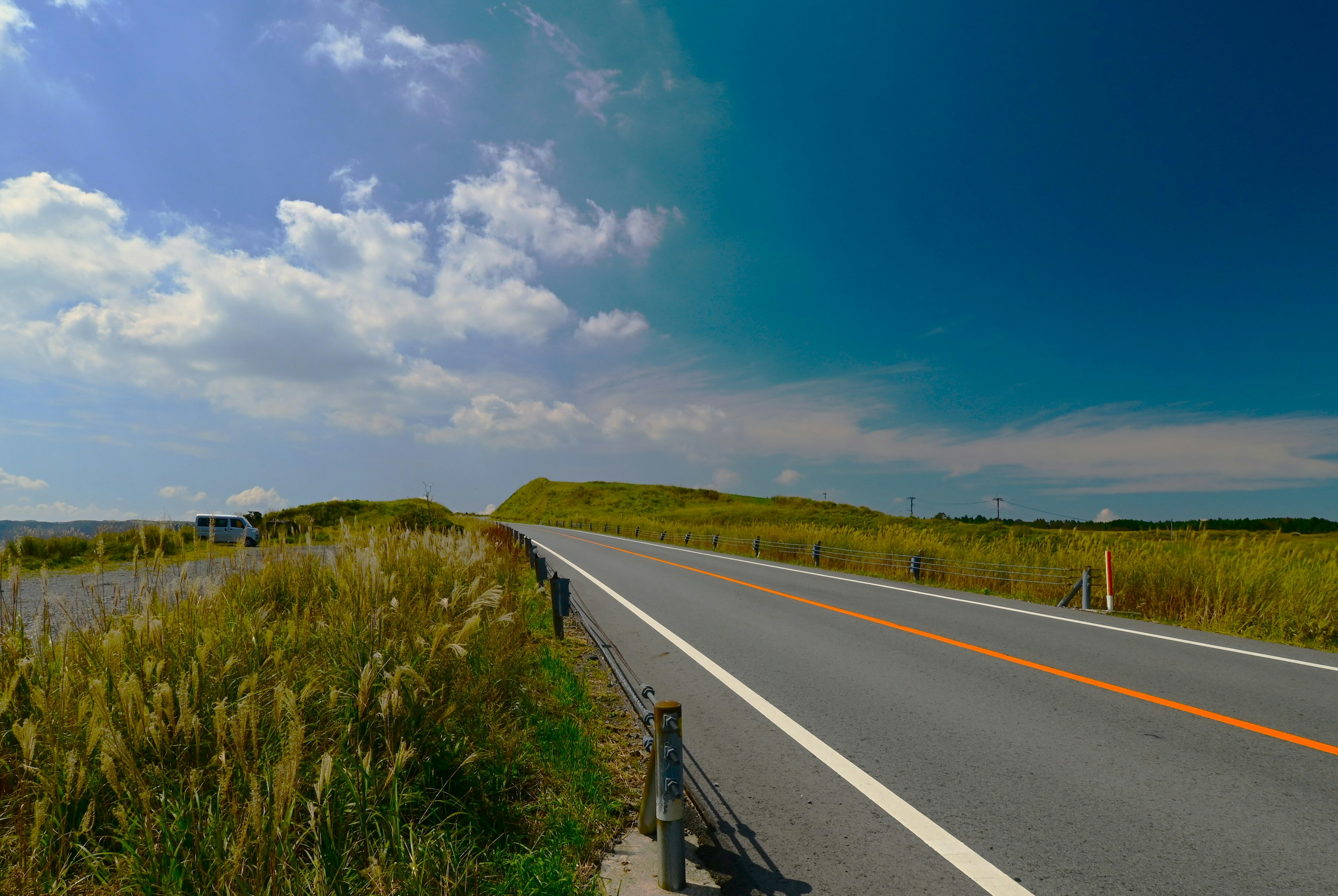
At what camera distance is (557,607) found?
27.2 feet

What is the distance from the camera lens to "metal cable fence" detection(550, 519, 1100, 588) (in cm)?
1340

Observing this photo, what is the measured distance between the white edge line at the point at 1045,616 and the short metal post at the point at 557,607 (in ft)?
25.1

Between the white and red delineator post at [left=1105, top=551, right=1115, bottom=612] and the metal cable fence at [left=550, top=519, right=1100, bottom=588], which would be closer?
the white and red delineator post at [left=1105, top=551, right=1115, bottom=612]

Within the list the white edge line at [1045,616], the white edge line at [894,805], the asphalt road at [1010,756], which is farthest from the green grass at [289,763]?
the white edge line at [1045,616]

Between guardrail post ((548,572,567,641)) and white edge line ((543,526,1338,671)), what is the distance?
25.1 ft

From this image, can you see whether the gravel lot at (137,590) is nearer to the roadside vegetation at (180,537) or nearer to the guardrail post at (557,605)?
the roadside vegetation at (180,537)

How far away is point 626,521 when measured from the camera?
2291 inches

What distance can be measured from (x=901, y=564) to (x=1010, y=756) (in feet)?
45.5

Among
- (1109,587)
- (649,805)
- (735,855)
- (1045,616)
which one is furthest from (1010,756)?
(1109,587)

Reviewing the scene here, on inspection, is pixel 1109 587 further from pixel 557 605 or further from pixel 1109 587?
pixel 557 605

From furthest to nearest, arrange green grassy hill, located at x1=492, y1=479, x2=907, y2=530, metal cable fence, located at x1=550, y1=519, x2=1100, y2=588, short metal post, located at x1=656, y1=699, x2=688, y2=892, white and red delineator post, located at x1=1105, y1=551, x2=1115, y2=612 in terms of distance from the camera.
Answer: green grassy hill, located at x1=492, y1=479, x2=907, y2=530 < metal cable fence, located at x1=550, y1=519, x2=1100, y2=588 < white and red delineator post, located at x1=1105, y1=551, x2=1115, y2=612 < short metal post, located at x1=656, y1=699, x2=688, y2=892

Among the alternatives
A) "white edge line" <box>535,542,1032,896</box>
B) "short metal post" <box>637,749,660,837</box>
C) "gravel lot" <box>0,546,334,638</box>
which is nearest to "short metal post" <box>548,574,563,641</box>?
"white edge line" <box>535,542,1032,896</box>

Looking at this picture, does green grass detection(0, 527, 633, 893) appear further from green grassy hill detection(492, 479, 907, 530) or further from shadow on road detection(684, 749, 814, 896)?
green grassy hill detection(492, 479, 907, 530)

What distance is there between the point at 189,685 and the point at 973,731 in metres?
5.44
